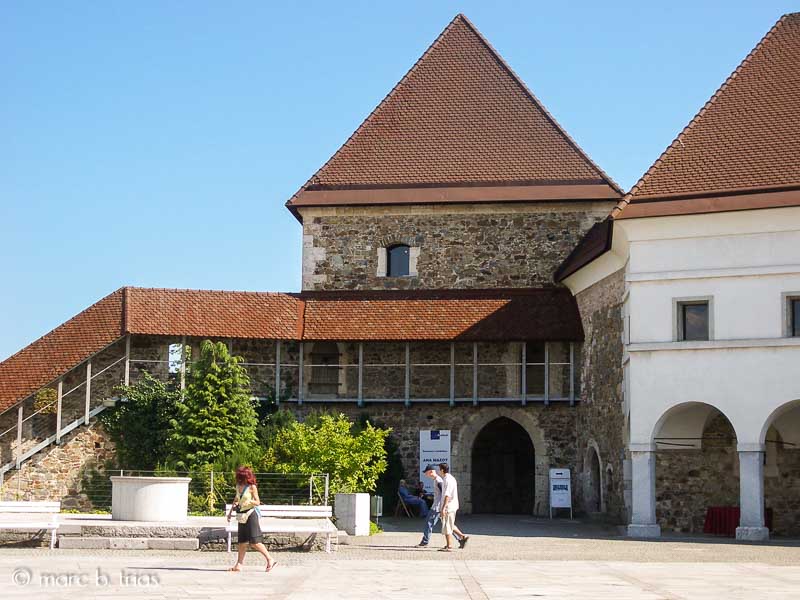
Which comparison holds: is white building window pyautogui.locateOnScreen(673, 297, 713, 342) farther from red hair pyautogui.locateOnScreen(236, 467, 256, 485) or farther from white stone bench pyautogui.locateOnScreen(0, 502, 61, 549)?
white stone bench pyautogui.locateOnScreen(0, 502, 61, 549)

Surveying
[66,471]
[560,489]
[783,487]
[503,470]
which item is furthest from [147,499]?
[503,470]

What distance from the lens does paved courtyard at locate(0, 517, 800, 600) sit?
13.4 metres

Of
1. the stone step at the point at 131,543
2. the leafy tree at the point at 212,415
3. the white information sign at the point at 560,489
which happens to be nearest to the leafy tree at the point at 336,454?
the leafy tree at the point at 212,415

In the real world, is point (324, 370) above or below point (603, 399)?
above

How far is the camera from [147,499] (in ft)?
67.3

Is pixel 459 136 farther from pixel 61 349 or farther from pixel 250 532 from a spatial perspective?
pixel 250 532

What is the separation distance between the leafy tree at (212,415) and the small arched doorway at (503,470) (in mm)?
8983

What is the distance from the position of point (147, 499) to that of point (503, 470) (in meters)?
16.8

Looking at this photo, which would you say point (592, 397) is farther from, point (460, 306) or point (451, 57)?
point (451, 57)

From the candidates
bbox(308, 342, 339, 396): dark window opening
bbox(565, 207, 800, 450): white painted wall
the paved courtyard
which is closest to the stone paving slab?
the paved courtyard

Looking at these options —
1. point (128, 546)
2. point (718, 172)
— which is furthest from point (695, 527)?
point (128, 546)

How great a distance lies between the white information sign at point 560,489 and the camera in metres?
30.1

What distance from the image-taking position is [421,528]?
85.3 ft

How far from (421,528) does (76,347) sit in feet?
30.7
